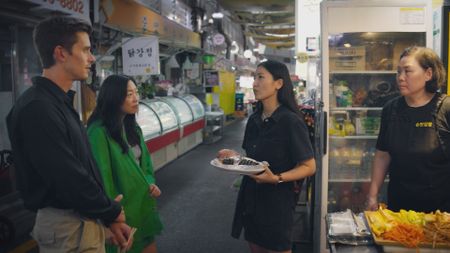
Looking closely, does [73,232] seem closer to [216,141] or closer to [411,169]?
[411,169]

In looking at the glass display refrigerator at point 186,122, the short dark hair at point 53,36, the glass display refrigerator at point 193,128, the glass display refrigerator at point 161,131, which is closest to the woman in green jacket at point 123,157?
the short dark hair at point 53,36

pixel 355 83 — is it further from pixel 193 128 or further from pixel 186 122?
pixel 193 128

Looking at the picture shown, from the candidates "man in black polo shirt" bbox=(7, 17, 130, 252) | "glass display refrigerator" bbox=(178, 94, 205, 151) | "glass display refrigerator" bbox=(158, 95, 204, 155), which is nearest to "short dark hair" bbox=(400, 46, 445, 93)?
"man in black polo shirt" bbox=(7, 17, 130, 252)

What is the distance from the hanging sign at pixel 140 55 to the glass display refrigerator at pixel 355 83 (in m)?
3.43

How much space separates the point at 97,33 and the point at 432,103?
17.1 ft

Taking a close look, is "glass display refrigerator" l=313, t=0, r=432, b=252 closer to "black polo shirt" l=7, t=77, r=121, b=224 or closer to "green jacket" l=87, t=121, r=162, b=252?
"green jacket" l=87, t=121, r=162, b=252

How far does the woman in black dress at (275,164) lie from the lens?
98.9 inches

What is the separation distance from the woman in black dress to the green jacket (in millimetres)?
701

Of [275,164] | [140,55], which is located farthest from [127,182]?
[140,55]

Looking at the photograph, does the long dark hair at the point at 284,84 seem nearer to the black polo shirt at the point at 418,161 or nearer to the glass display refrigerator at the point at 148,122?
the black polo shirt at the point at 418,161

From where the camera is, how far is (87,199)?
182 centimetres

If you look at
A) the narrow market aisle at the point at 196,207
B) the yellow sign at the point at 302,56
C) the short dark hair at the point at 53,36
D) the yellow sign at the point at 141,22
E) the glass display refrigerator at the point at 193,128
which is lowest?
the narrow market aisle at the point at 196,207

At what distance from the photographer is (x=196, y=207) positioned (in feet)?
20.1

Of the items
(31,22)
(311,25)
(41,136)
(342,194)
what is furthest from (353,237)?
(311,25)
